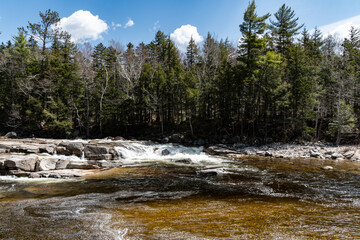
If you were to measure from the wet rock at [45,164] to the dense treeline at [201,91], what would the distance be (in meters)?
19.1

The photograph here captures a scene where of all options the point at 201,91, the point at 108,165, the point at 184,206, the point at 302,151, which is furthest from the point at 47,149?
the point at 302,151

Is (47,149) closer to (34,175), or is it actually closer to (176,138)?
(34,175)

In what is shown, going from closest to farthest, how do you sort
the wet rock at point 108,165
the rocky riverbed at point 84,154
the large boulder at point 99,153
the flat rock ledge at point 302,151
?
1. the rocky riverbed at point 84,154
2. the wet rock at point 108,165
3. the large boulder at point 99,153
4. the flat rock ledge at point 302,151

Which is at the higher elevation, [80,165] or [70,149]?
[70,149]

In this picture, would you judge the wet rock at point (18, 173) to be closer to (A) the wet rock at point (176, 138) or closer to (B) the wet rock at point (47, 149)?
(B) the wet rock at point (47, 149)

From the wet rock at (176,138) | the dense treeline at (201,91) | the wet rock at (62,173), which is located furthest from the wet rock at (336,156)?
the wet rock at (62,173)

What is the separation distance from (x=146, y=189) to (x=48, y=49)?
111 ft

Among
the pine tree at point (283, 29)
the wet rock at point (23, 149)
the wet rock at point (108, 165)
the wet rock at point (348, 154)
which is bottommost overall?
the wet rock at point (108, 165)

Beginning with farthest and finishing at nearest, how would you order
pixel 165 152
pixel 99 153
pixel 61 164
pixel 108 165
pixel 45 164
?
pixel 165 152 → pixel 99 153 → pixel 108 165 → pixel 61 164 → pixel 45 164

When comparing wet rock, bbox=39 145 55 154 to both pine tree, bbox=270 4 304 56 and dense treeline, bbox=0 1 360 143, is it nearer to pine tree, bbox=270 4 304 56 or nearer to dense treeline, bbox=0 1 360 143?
dense treeline, bbox=0 1 360 143

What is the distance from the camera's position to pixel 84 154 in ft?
57.2

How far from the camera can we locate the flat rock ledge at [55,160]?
12273 mm

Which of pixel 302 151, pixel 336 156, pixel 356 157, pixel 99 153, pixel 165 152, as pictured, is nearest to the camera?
pixel 99 153

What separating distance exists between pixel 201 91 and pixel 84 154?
1781 cm
